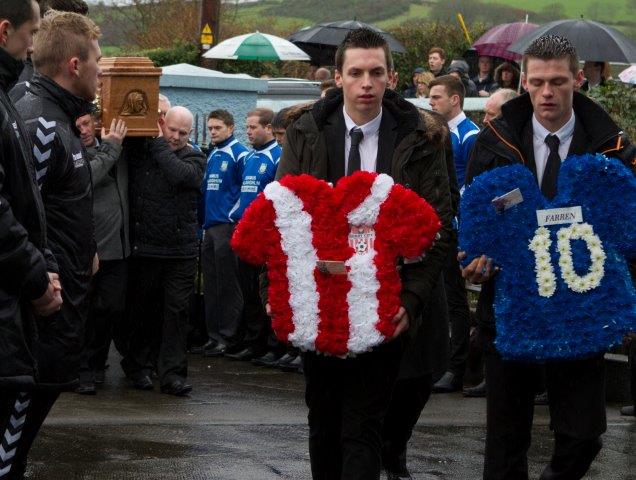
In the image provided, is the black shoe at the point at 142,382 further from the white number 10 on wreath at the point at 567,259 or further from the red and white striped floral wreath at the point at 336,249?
the white number 10 on wreath at the point at 567,259

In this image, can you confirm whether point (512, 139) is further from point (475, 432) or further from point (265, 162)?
point (265, 162)

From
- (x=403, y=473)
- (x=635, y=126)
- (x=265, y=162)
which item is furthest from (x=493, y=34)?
(x=403, y=473)

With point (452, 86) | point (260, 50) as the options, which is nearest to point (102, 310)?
point (452, 86)

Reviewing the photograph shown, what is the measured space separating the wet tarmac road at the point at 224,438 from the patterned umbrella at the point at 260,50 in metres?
13.3

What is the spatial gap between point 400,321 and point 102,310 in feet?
16.5

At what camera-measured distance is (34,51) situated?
6.81 meters

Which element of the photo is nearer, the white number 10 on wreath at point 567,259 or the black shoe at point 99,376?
the white number 10 on wreath at point 567,259

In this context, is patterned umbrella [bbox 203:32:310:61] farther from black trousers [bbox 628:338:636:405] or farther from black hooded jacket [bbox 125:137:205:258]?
black trousers [bbox 628:338:636:405]

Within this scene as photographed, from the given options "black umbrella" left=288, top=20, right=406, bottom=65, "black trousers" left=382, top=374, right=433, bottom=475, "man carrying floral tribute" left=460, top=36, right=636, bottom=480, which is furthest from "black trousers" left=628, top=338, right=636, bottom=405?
"black umbrella" left=288, top=20, right=406, bottom=65

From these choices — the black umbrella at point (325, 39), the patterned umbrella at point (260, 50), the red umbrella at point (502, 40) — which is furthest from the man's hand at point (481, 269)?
the patterned umbrella at point (260, 50)

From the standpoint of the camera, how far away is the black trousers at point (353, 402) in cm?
604

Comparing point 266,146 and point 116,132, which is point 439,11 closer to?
point 266,146

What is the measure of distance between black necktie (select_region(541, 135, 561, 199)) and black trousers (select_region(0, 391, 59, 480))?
2529 mm

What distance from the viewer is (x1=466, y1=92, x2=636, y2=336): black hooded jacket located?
613 cm
